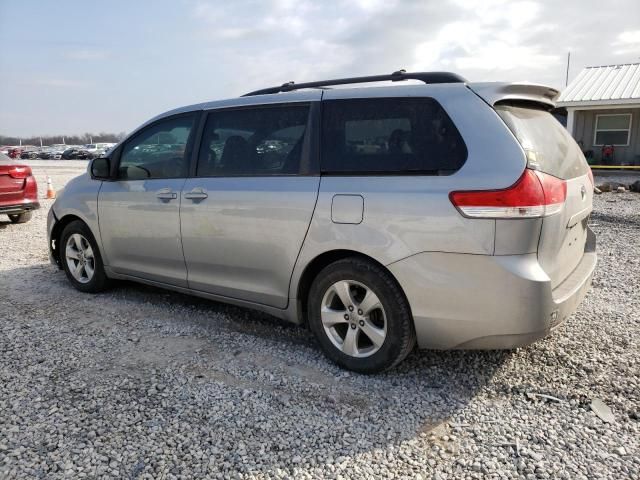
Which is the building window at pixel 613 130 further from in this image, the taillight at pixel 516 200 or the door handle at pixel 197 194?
the door handle at pixel 197 194

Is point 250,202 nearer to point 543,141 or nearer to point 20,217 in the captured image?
point 543,141

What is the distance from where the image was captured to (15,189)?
348 inches

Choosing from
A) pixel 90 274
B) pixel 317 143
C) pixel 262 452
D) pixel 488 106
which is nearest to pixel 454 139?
pixel 488 106

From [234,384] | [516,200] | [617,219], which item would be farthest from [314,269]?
[617,219]

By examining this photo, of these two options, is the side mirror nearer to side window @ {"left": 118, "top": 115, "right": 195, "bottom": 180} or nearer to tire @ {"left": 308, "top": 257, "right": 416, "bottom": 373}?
side window @ {"left": 118, "top": 115, "right": 195, "bottom": 180}

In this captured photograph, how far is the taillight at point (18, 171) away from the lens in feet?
28.7

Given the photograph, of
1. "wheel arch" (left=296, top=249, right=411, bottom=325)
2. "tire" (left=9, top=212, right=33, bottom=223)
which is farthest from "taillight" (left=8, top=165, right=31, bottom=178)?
"wheel arch" (left=296, top=249, right=411, bottom=325)

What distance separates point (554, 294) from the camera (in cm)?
299

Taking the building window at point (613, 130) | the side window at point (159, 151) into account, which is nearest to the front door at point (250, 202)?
the side window at point (159, 151)

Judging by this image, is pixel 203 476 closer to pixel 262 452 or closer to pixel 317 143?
pixel 262 452

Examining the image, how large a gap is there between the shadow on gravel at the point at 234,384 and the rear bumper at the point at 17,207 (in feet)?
15.4

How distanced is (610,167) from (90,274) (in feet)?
65.4

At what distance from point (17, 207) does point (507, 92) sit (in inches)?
334

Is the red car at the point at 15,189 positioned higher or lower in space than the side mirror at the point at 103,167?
lower
